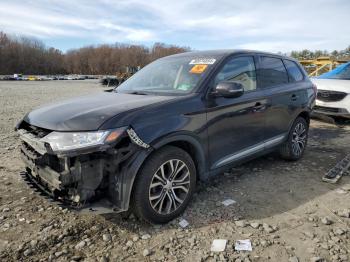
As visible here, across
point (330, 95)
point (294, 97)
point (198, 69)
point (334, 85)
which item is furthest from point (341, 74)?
point (198, 69)

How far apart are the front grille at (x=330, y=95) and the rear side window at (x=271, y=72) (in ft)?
12.4

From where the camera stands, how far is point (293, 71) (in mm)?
5102

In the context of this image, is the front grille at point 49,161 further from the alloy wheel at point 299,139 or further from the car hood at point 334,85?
the car hood at point 334,85

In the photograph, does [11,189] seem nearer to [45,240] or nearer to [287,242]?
[45,240]

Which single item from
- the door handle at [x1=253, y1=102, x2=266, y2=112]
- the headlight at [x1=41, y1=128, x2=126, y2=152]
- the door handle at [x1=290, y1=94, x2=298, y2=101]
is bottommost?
the headlight at [x1=41, y1=128, x2=126, y2=152]

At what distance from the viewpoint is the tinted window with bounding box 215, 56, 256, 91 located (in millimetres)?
3663

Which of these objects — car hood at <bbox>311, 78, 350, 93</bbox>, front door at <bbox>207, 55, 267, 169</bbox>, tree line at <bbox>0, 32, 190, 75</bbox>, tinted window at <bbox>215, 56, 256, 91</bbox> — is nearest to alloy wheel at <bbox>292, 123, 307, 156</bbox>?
front door at <bbox>207, 55, 267, 169</bbox>

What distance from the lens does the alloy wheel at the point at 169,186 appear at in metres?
2.99

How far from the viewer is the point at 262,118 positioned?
415cm

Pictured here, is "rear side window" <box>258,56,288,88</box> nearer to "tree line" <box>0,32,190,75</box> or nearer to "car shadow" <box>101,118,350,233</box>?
"car shadow" <box>101,118,350,233</box>

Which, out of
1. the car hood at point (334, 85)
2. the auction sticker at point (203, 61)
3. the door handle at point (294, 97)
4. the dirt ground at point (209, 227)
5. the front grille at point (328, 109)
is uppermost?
the auction sticker at point (203, 61)

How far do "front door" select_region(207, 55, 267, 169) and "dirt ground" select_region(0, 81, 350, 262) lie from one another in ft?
1.78

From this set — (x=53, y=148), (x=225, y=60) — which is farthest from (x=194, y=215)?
(x=225, y=60)

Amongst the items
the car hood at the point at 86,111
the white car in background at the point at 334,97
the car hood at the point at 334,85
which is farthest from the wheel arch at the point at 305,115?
the car hood at the point at 334,85
